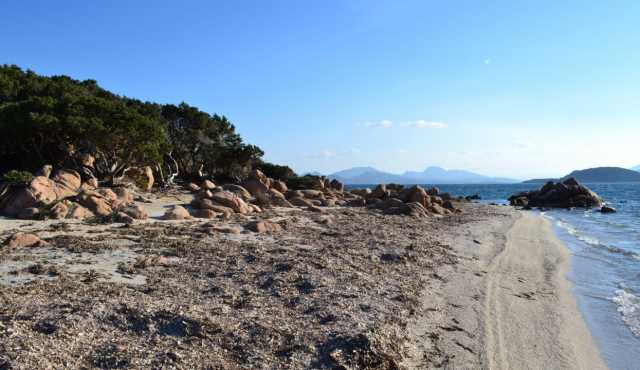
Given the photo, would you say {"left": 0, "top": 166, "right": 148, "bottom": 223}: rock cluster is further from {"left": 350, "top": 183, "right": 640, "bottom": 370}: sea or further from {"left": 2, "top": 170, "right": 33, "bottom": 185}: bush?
{"left": 350, "top": 183, "right": 640, "bottom": 370}: sea

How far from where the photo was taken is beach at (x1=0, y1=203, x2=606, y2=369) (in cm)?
575

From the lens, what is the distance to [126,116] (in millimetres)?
24891

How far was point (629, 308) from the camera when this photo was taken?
9.98 metres

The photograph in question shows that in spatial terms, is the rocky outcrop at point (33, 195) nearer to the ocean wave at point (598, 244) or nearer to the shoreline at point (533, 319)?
the shoreline at point (533, 319)

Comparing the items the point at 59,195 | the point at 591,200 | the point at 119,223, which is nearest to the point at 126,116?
the point at 59,195

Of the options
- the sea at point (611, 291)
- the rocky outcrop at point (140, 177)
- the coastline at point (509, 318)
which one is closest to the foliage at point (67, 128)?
the rocky outcrop at point (140, 177)

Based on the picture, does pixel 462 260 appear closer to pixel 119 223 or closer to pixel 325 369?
pixel 325 369

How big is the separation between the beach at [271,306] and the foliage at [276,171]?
32.9 m

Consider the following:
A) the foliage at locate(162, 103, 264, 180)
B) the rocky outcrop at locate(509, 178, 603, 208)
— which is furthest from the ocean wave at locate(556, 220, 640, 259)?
the rocky outcrop at locate(509, 178, 603, 208)

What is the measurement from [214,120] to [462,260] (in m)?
33.0

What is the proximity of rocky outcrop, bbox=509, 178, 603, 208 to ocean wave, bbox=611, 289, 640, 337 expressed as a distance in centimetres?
4849

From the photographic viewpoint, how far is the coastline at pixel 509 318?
6.88 metres

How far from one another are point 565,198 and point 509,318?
2231 inches

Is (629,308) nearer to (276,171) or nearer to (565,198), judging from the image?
(276,171)
